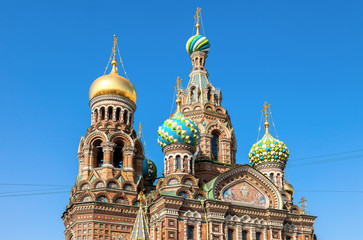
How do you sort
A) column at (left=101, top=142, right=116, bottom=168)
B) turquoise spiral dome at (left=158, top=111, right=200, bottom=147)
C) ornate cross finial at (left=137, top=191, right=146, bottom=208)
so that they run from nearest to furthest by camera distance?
ornate cross finial at (left=137, top=191, right=146, bottom=208), turquoise spiral dome at (left=158, top=111, right=200, bottom=147), column at (left=101, top=142, right=116, bottom=168)

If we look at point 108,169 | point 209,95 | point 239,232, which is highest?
point 209,95

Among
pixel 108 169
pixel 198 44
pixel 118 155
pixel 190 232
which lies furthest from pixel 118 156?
pixel 198 44

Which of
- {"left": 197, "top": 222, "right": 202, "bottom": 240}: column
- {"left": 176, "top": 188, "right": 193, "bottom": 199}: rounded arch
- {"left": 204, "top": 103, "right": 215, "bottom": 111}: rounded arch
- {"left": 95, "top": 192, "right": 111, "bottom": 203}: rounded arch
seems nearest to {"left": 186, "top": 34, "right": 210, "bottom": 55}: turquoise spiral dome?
{"left": 204, "top": 103, "right": 215, "bottom": 111}: rounded arch

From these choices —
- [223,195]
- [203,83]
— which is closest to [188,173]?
[223,195]

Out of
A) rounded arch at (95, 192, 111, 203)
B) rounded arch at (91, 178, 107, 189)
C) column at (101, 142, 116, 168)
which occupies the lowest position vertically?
rounded arch at (95, 192, 111, 203)

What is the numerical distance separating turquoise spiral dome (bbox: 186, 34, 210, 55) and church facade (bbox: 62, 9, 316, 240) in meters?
4.62

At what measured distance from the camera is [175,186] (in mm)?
20859

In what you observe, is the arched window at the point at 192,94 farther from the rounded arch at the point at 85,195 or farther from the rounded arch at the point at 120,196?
the rounded arch at the point at 85,195

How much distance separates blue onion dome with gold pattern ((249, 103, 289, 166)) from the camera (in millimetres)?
24844

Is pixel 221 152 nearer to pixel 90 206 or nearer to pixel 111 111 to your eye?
pixel 111 111

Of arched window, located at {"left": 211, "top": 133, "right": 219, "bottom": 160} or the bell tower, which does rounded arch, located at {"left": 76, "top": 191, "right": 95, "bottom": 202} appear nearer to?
the bell tower

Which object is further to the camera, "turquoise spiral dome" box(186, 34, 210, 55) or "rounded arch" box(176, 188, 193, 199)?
"turquoise spiral dome" box(186, 34, 210, 55)

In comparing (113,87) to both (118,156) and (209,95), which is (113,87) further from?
(209,95)

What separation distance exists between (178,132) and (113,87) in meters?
4.20
